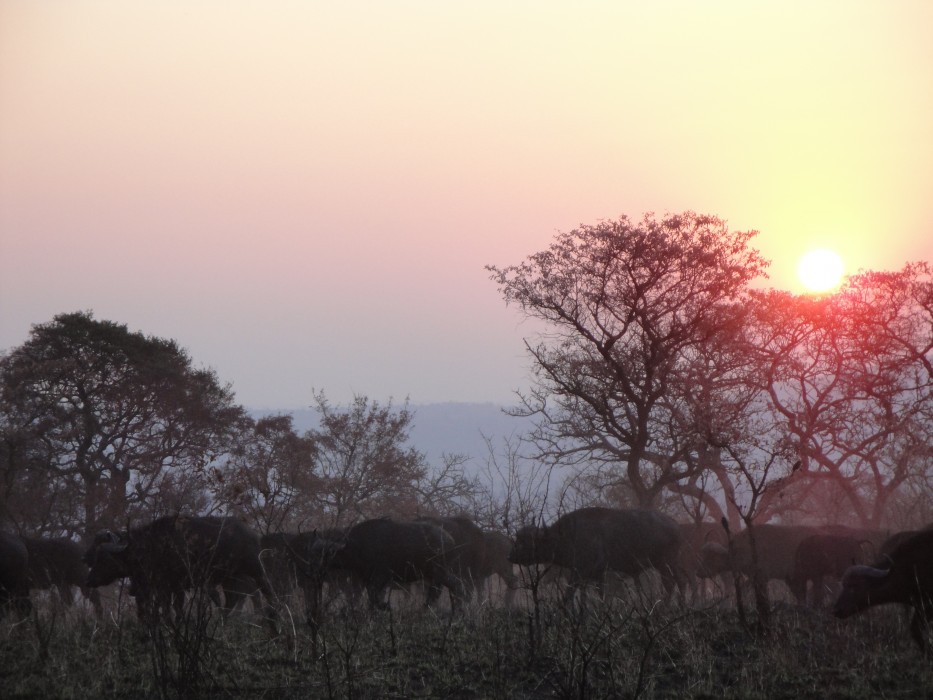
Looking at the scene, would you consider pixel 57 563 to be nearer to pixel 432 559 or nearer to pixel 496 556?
pixel 496 556

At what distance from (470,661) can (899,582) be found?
5.11m

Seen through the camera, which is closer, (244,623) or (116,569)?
(244,623)

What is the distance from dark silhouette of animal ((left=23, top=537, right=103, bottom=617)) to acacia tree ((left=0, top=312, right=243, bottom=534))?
509cm

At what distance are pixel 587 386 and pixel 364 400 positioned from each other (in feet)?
35.3

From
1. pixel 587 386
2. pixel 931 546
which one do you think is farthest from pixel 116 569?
pixel 587 386

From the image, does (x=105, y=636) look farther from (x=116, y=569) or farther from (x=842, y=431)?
(x=842, y=431)

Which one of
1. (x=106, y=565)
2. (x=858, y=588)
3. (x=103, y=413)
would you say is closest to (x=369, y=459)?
(x=103, y=413)

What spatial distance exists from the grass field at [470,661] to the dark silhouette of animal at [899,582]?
51 cm

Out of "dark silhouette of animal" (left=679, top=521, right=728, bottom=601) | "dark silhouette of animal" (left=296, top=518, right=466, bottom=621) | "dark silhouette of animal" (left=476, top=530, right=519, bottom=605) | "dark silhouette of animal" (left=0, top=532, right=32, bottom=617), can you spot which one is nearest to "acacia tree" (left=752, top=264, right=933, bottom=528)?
"dark silhouette of animal" (left=679, top=521, right=728, bottom=601)

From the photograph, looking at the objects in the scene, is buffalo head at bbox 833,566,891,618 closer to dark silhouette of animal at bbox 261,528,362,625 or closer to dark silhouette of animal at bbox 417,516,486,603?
dark silhouette of animal at bbox 261,528,362,625

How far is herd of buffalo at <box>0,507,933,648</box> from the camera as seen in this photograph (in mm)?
10555

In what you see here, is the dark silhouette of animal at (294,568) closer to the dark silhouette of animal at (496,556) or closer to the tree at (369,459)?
the dark silhouette of animal at (496,556)

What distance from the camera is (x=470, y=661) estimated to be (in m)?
9.73

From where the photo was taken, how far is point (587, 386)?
2436 cm
